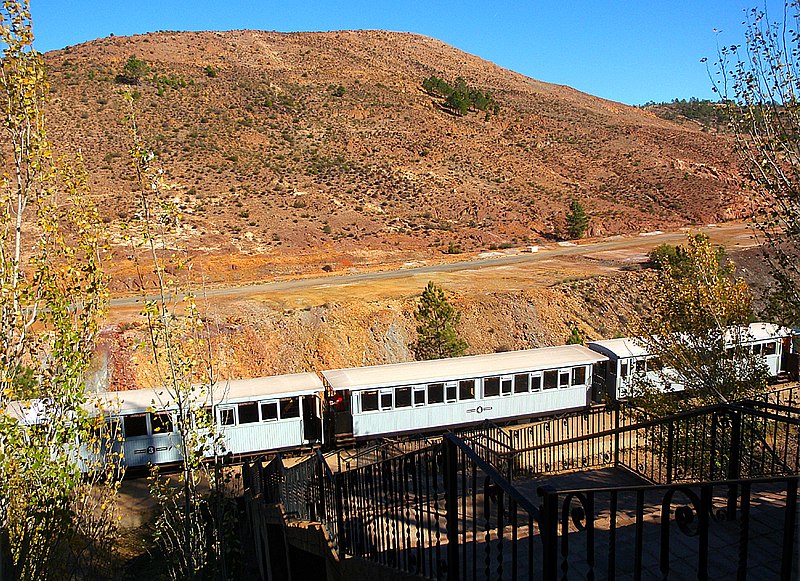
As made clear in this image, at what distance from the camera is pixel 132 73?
72000 millimetres

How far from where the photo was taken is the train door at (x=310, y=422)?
18.8 metres

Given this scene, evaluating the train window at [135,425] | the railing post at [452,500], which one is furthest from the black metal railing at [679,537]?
the train window at [135,425]

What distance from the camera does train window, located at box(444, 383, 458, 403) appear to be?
19.5 meters

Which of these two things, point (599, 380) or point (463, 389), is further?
point (599, 380)

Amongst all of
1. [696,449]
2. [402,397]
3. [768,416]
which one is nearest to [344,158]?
[402,397]

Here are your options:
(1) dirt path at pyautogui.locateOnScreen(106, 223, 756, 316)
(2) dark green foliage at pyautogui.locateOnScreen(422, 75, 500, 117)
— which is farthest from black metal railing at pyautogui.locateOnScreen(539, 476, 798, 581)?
(2) dark green foliage at pyautogui.locateOnScreen(422, 75, 500, 117)

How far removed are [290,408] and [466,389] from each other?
5.50 meters

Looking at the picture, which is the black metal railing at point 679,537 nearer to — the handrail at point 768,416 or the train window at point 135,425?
the handrail at point 768,416

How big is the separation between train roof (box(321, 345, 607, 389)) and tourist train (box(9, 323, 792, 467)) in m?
0.03

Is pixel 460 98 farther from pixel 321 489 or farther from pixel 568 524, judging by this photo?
pixel 568 524

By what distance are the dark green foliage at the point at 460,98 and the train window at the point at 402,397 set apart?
67355 millimetres

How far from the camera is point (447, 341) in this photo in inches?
1003

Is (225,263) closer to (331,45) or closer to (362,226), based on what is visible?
(362,226)

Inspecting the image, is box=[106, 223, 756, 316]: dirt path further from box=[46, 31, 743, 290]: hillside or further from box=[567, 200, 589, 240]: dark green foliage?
box=[46, 31, 743, 290]: hillside
